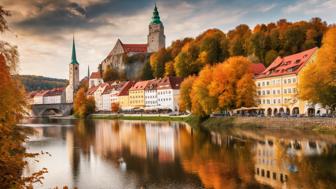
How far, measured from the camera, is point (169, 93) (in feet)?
339

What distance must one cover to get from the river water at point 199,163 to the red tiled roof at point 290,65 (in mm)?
20500

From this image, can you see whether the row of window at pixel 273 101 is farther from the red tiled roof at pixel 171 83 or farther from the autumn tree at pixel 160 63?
the autumn tree at pixel 160 63

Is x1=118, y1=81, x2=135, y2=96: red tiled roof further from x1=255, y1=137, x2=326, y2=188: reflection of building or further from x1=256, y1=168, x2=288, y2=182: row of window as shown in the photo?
x1=256, y1=168, x2=288, y2=182: row of window

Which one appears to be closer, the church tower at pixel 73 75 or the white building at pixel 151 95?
the white building at pixel 151 95

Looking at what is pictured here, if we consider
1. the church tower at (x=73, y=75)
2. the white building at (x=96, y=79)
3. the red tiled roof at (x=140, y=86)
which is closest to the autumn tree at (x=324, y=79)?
the red tiled roof at (x=140, y=86)

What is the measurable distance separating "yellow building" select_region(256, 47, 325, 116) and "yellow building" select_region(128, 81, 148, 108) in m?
51.3

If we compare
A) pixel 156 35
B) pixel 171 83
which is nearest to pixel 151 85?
pixel 171 83

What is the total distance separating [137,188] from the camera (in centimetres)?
2150

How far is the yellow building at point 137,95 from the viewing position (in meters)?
115

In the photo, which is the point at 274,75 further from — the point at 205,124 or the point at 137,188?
the point at 137,188

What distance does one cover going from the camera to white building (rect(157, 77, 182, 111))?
335 feet

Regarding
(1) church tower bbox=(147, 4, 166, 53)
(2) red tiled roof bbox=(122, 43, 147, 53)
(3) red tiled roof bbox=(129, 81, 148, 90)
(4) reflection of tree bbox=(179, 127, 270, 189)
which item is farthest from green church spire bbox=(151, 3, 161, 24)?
(4) reflection of tree bbox=(179, 127, 270, 189)

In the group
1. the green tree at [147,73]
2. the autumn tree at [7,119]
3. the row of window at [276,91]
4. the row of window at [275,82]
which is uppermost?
the green tree at [147,73]

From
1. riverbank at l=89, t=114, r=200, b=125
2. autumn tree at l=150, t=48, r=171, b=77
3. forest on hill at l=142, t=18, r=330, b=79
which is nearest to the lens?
riverbank at l=89, t=114, r=200, b=125
